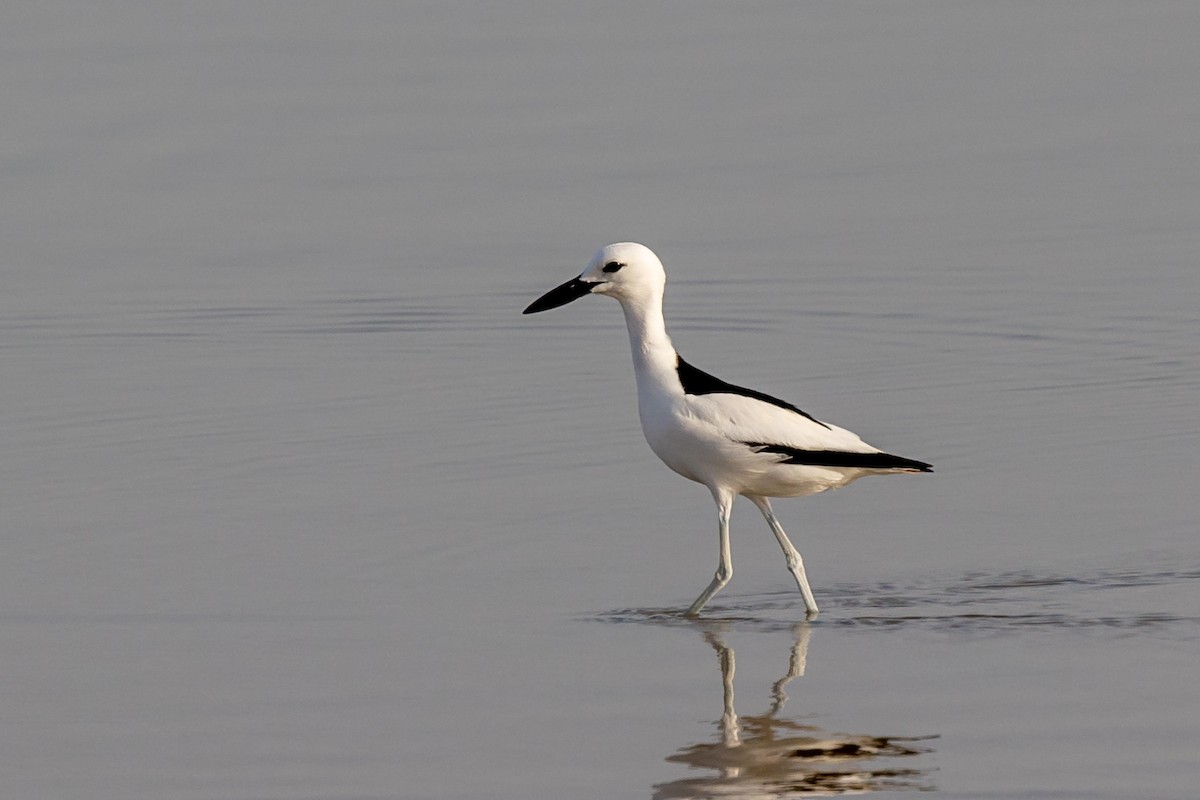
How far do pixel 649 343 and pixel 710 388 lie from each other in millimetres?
425

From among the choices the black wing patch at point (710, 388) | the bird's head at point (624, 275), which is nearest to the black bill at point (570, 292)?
the bird's head at point (624, 275)

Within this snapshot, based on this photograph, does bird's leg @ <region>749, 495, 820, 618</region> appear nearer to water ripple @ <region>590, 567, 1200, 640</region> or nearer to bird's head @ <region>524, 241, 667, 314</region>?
water ripple @ <region>590, 567, 1200, 640</region>

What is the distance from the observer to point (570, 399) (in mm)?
15180

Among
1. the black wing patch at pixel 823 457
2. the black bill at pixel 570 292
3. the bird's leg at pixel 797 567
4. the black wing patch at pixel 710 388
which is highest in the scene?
the black bill at pixel 570 292

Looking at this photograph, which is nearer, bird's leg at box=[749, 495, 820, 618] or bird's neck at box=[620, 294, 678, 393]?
bird's leg at box=[749, 495, 820, 618]

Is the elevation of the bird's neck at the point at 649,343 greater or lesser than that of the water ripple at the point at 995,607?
greater

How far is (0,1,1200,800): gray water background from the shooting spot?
8.77m

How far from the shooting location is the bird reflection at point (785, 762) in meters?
7.93

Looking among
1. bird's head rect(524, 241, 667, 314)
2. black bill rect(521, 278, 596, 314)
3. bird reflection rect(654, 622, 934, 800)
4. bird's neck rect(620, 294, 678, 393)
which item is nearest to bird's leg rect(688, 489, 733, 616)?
bird's neck rect(620, 294, 678, 393)

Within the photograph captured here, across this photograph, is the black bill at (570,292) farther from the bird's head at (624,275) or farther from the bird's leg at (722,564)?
the bird's leg at (722,564)

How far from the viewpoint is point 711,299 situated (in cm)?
1795

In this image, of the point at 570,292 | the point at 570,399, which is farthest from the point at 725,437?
the point at 570,399

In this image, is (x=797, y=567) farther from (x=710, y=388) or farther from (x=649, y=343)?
(x=649, y=343)

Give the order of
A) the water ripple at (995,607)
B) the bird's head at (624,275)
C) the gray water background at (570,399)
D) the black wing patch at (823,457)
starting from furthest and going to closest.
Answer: the bird's head at (624,275) → the black wing patch at (823,457) → the water ripple at (995,607) → the gray water background at (570,399)
